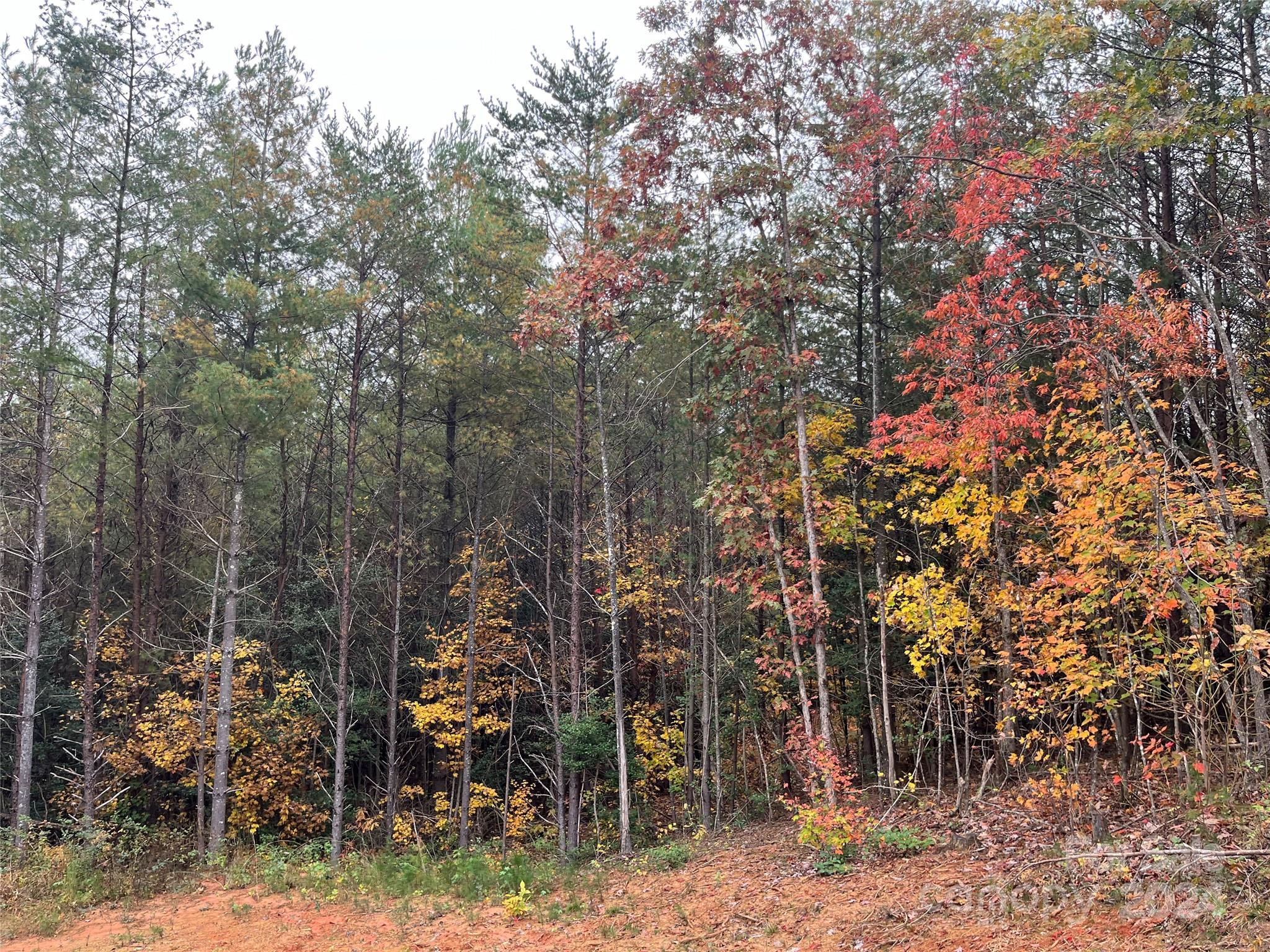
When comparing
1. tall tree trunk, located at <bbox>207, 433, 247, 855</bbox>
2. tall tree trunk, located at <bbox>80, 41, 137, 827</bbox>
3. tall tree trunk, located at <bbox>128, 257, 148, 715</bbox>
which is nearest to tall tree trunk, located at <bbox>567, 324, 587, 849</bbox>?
tall tree trunk, located at <bbox>207, 433, 247, 855</bbox>

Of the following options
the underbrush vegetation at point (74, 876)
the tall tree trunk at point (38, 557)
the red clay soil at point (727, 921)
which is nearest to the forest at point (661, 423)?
the tall tree trunk at point (38, 557)

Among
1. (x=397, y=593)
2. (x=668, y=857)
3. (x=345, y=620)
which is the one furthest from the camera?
(x=397, y=593)

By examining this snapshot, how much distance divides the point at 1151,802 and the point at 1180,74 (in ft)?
23.9

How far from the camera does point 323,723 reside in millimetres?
16078

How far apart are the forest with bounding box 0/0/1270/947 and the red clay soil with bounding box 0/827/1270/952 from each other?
3.37 feet

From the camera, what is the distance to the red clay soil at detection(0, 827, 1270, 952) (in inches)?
201

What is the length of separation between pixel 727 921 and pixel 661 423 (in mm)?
11321

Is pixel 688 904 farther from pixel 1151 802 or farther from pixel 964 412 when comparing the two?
pixel 964 412

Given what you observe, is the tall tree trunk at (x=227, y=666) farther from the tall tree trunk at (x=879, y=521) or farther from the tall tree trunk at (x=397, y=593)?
the tall tree trunk at (x=879, y=521)

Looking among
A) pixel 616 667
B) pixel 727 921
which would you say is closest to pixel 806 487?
pixel 616 667

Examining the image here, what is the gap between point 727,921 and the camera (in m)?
6.64

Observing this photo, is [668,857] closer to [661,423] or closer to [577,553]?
A: [577,553]

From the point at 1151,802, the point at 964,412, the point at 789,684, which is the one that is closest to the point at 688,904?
the point at 1151,802

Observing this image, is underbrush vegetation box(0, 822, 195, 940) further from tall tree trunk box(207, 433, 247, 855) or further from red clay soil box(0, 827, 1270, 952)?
tall tree trunk box(207, 433, 247, 855)
